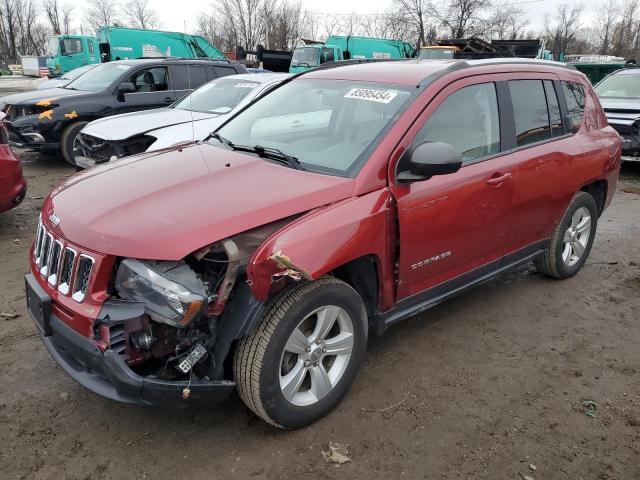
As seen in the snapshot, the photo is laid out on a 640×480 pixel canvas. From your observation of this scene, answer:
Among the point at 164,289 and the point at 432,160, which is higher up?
the point at 432,160

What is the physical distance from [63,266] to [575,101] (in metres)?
4.14

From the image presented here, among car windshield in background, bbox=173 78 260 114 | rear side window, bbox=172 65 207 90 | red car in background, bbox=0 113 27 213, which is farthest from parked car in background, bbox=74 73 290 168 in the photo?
rear side window, bbox=172 65 207 90

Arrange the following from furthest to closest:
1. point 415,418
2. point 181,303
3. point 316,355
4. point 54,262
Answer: point 415,418
point 316,355
point 54,262
point 181,303

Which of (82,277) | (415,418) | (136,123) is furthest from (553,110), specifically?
(136,123)

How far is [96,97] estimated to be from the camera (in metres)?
9.17

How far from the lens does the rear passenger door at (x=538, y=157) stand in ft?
12.4

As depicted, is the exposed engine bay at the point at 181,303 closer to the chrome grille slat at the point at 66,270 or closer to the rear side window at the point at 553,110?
the chrome grille slat at the point at 66,270

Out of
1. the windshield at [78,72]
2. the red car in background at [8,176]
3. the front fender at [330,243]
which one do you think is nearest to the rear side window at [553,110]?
the front fender at [330,243]

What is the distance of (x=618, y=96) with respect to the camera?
1034 cm

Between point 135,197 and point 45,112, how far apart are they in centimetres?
738

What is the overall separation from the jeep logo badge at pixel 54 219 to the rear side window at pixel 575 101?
390cm

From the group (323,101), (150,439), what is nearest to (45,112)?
(323,101)

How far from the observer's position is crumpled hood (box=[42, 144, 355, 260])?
238cm

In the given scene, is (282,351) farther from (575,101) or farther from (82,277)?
(575,101)
